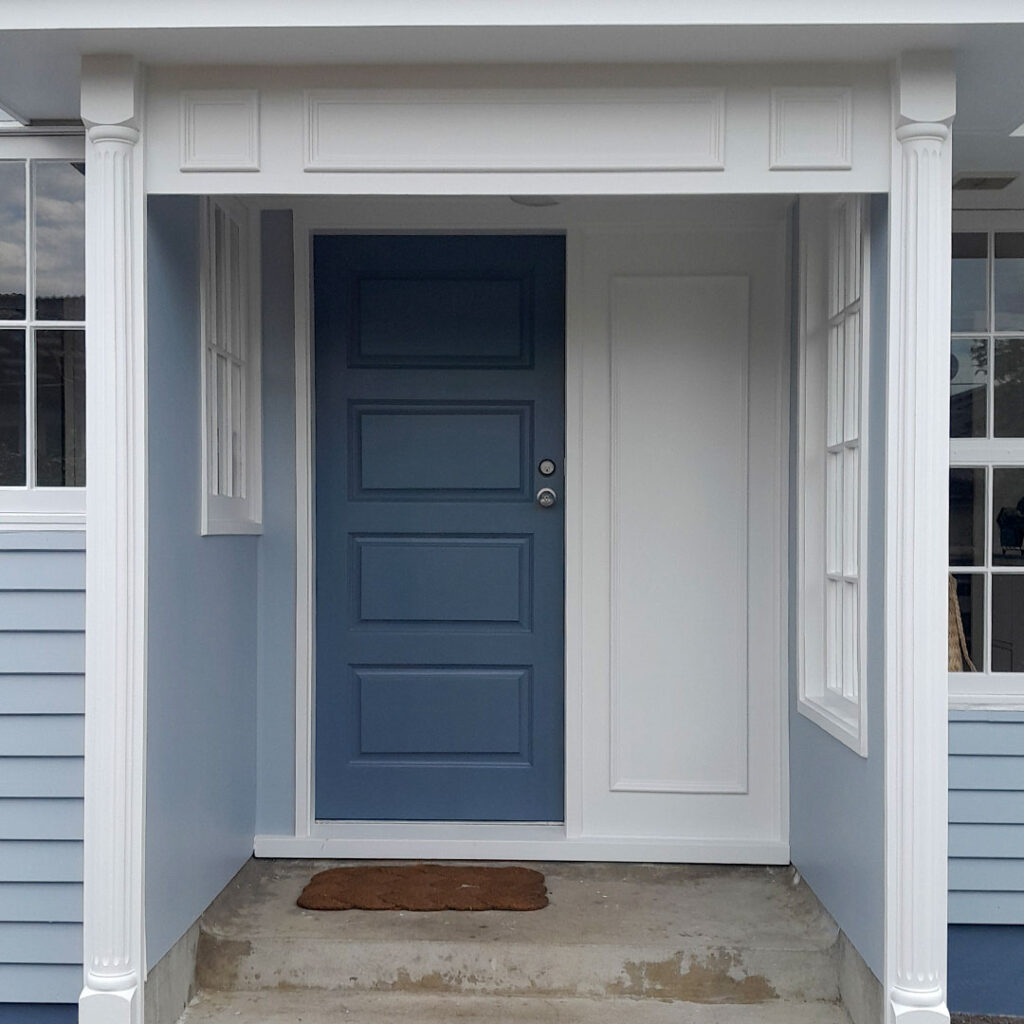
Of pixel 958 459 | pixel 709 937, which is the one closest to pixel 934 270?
pixel 958 459

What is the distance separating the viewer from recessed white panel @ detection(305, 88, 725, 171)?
2.43 meters

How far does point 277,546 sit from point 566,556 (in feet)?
3.02

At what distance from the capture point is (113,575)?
245 centimetres

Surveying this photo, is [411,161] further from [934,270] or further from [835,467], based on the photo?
[835,467]

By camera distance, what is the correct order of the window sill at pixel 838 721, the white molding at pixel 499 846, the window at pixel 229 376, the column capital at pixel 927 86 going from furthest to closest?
1. the white molding at pixel 499 846
2. the window at pixel 229 376
3. the window sill at pixel 838 721
4. the column capital at pixel 927 86

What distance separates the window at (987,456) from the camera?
123 inches

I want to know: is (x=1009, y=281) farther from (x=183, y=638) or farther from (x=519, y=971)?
(x=183, y=638)

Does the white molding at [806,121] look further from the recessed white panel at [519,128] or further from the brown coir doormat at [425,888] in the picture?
the brown coir doormat at [425,888]

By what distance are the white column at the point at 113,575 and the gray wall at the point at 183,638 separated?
9 cm

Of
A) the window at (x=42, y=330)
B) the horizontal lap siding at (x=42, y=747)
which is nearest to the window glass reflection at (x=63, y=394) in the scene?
the window at (x=42, y=330)

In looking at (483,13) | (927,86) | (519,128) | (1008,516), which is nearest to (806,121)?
(927,86)

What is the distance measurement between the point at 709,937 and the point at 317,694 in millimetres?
1425

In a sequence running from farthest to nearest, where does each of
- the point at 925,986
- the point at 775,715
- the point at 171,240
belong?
the point at 775,715
the point at 171,240
the point at 925,986

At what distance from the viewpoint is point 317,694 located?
355cm
